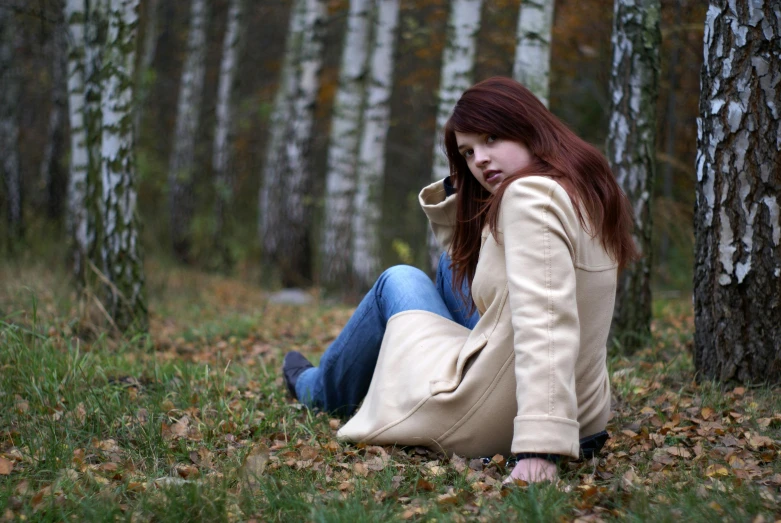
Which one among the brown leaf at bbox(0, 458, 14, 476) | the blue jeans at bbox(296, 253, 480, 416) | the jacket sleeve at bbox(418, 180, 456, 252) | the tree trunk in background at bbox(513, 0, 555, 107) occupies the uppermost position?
the tree trunk in background at bbox(513, 0, 555, 107)

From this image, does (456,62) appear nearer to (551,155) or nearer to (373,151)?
(373,151)

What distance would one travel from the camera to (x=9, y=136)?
10219 millimetres

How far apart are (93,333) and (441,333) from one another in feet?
9.73

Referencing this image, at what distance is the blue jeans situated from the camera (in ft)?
10.2

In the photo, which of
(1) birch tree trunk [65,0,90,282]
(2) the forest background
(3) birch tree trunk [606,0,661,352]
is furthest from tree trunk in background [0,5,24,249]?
(3) birch tree trunk [606,0,661,352]

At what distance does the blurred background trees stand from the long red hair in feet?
10.1

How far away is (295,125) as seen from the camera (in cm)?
984

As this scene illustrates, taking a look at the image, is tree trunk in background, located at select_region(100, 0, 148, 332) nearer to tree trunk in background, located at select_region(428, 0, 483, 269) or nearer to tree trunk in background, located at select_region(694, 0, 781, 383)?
tree trunk in background, located at select_region(428, 0, 483, 269)

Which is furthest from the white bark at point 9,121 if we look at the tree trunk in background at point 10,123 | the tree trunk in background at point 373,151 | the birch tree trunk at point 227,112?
the tree trunk in background at point 373,151

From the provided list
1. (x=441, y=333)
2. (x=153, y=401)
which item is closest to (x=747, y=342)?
(x=441, y=333)

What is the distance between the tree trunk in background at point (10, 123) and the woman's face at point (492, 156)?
8296mm

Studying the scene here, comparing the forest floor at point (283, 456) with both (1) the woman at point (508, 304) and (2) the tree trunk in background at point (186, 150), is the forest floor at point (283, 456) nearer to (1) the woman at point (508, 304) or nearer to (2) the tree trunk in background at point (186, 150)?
(1) the woman at point (508, 304)

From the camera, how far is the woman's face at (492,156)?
105 inches

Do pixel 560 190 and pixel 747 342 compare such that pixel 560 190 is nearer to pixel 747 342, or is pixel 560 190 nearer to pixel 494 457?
pixel 494 457
